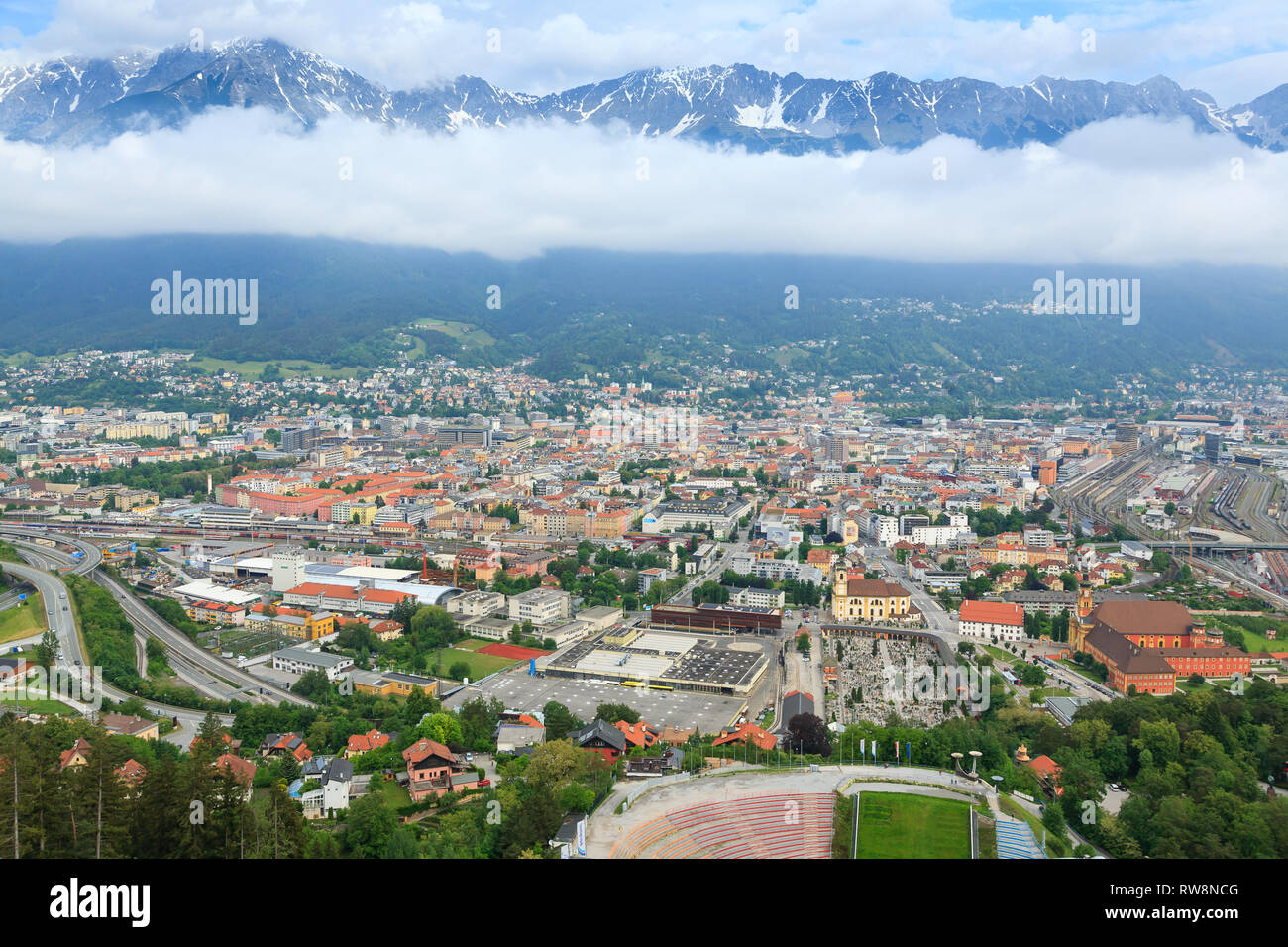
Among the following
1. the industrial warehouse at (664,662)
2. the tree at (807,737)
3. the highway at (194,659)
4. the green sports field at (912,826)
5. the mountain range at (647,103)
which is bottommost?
the industrial warehouse at (664,662)

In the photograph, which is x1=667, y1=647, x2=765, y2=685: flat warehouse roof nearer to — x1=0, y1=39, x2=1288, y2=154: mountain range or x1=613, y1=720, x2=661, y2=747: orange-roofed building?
x1=613, y1=720, x2=661, y2=747: orange-roofed building

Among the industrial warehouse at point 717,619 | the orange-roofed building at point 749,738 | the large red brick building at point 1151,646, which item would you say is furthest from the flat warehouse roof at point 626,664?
the large red brick building at point 1151,646

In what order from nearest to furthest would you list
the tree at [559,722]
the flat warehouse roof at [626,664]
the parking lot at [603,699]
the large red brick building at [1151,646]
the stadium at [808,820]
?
the stadium at [808,820] < the tree at [559,722] < the parking lot at [603,699] < the large red brick building at [1151,646] < the flat warehouse roof at [626,664]

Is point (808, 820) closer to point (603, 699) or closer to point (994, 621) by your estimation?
point (603, 699)

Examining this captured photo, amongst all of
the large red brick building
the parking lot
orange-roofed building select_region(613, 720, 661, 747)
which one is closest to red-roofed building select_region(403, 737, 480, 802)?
orange-roofed building select_region(613, 720, 661, 747)

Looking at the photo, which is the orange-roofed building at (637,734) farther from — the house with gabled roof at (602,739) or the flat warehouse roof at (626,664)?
the flat warehouse roof at (626,664)
